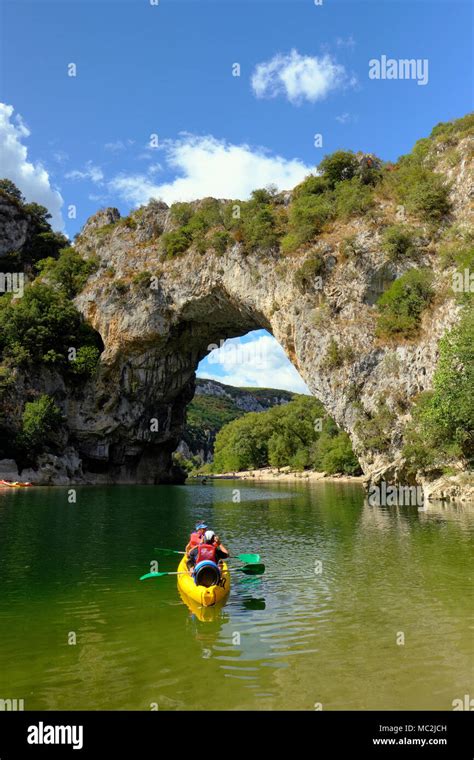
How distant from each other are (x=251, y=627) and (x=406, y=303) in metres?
30.3

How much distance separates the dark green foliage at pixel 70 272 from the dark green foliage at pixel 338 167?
96.2 ft

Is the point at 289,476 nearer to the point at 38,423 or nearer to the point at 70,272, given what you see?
the point at 38,423

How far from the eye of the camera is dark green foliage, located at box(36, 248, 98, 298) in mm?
60397

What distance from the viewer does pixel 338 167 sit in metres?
45.2

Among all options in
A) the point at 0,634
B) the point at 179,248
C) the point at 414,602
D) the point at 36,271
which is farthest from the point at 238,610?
the point at 36,271

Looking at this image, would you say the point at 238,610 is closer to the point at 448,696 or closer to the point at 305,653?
the point at 305,653

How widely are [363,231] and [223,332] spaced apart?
22.0 metres

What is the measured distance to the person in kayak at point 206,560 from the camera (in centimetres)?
1095

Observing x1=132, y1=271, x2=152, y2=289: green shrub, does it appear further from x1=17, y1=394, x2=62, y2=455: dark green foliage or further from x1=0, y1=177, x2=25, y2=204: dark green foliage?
x1=0, y1=177, x2=25, y2=204: dark green foliage

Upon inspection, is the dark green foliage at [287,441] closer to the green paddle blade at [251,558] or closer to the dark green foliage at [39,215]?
the dark green foliage at [39,215]

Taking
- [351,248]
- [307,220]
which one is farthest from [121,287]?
[351,248]

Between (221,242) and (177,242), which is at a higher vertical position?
(177,242)

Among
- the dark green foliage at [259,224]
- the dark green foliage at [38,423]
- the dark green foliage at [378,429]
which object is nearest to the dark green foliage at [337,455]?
the dark green foliage at [378,429]

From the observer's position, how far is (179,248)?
5206 centimetres
